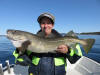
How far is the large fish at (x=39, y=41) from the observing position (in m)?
3.42

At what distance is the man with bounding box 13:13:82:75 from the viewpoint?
3387 mm

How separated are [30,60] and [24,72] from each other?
3.40m

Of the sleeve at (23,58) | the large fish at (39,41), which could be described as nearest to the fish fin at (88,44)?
the large fish at (39,41)

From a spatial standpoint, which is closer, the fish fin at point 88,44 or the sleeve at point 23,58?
the sleeve at point 23,58

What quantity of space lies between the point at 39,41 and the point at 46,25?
497 mm

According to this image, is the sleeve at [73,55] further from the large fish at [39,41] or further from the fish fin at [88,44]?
the fish fin at [88,44]

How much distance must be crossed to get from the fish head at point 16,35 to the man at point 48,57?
35cm

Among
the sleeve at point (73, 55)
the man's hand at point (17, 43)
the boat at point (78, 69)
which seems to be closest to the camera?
the man's hand at point (17, 43)

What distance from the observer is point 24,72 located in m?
6.62

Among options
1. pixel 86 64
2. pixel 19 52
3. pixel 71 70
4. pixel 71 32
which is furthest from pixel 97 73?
pixel 19 52

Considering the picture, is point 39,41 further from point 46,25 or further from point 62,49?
point 62,49

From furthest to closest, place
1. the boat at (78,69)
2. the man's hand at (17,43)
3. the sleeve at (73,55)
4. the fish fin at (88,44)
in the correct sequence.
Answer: the boat at (78,69) < the fish fin at (88,44) < the sleeve at (73,55) < the man's hand at (17,43)

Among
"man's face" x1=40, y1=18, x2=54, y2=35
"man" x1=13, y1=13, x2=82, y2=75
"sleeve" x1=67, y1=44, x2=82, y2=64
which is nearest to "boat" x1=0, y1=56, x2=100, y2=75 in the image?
"sleeve" x1=67, y1=44, x2=82, y2=64

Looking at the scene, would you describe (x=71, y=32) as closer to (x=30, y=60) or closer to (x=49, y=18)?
(x=49, y=18)
